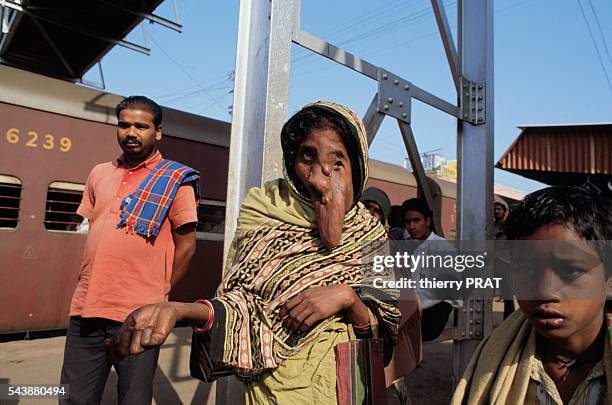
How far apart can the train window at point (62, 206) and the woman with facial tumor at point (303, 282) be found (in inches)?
165

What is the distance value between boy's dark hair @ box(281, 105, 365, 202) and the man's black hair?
418 millimetres

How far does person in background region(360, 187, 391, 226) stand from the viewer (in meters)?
3.68

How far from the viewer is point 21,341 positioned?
4.62 metres

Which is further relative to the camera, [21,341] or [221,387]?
[21,341]

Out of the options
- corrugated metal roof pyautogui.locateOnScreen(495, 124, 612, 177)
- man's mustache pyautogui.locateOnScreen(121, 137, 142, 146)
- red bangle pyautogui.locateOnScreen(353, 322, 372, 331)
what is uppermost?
corrugated metal roof pyautogui.locateOnScreen(495, 124, 612, 177)

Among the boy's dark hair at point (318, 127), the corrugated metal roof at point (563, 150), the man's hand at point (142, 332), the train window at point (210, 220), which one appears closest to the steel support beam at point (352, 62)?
the boy's dark hair at point (318, 127)

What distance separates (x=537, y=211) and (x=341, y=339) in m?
0.57

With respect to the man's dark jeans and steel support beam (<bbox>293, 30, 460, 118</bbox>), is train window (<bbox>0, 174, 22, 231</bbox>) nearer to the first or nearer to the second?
the man's dark jeans

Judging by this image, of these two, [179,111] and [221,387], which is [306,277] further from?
[179,111]

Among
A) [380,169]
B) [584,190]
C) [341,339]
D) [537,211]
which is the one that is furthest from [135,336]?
[380,169]

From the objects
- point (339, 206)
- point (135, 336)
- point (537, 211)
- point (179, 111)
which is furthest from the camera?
point (179, 111)

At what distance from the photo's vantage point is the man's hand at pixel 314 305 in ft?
3.53

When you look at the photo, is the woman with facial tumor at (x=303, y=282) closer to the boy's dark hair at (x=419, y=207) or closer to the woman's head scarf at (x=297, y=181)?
the woman's head scarf at (x=297, y=181)

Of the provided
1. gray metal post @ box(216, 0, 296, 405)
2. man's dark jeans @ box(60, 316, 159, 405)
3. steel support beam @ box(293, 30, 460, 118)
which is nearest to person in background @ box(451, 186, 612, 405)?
gray metal post @ box(216, 0, 296, 405)
